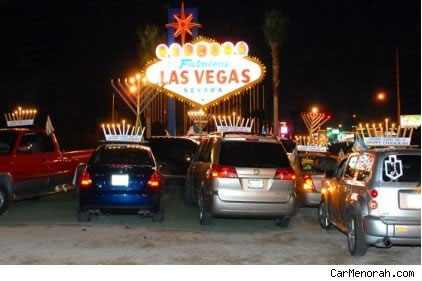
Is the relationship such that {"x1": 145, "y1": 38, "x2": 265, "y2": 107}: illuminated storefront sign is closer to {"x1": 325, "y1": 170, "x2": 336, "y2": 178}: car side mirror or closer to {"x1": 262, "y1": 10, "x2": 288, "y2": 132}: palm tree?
{"x1": 262, "y1": 10, "x2": 288, "y2": 132}: palm tree

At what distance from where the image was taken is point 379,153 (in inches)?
300

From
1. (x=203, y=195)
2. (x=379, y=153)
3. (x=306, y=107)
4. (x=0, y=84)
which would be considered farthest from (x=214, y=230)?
(x=306, y=107)

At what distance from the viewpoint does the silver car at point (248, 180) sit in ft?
32.5

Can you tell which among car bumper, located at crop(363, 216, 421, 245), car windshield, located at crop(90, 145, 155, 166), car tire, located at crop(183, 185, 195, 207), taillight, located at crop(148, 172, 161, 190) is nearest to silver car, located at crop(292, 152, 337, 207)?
car tire, located at crop(183, 185, 195, 207)

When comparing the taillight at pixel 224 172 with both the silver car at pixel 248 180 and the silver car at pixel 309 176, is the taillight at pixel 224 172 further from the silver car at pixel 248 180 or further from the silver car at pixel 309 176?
the silver car at pixel 309 176

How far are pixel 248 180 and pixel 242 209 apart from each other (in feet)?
1.74

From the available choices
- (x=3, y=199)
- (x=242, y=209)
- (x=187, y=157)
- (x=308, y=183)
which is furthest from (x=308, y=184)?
(x=3, y=199)

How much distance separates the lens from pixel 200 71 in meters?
26.9

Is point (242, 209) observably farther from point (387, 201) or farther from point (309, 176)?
point (387, 201)

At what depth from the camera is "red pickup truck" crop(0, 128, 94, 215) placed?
11.3m

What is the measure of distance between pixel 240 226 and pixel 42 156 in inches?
187

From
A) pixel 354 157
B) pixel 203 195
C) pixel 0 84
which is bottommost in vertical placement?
pixel 203 195

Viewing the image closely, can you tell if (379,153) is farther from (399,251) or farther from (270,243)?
(270,243)

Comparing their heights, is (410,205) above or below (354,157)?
below
